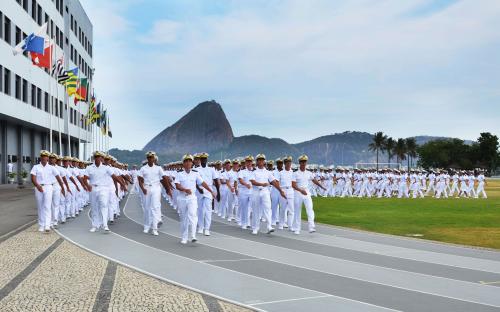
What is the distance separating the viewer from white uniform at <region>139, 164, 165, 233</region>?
15.3 metres

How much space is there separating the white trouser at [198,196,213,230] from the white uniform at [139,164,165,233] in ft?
3.84

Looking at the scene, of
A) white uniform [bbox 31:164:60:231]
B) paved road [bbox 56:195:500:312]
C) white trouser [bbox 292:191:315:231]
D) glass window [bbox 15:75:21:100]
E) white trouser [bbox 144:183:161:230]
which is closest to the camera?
paved road [bbox 56:195:500:312]

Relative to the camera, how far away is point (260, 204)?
1670cm

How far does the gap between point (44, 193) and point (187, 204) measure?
4.62 metres

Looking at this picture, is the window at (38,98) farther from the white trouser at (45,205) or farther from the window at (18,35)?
the white trouser at (45,205)

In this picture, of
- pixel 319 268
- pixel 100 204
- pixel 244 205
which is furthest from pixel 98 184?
pixel 319 268

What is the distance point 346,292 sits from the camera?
26.7ft

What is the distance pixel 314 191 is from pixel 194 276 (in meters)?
33.9

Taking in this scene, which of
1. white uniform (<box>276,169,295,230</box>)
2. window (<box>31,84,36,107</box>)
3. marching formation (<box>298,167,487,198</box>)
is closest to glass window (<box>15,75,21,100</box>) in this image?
window (<box>31,84,36,107</box>)

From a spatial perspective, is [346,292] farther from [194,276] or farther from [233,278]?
[194,276]

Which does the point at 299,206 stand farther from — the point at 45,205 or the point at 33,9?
the point at 33,9

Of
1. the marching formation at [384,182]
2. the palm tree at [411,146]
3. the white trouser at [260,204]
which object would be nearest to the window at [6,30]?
the marching formation at [384,182]

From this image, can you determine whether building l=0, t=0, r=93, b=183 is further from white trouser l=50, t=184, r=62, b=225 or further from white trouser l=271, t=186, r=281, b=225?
white trouser l=271, t=186, r=281, b=225

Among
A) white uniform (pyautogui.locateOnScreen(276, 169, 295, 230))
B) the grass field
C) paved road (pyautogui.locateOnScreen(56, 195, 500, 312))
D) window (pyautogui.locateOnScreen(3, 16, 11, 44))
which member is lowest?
the grass field
